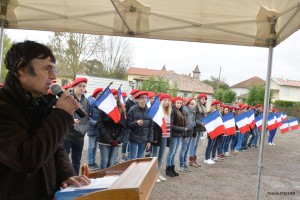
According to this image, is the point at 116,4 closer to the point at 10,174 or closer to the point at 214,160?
the point at 10,174

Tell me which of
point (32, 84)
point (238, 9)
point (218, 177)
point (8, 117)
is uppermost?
point (238, 9)

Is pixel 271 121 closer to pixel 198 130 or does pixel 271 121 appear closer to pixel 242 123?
pixel 242 123

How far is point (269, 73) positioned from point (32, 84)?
336cm

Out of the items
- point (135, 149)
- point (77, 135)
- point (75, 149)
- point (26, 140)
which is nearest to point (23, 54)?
point (26, 140)

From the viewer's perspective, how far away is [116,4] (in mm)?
3576

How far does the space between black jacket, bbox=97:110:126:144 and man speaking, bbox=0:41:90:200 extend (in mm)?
4119

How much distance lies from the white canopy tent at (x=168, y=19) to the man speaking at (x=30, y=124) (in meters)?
2.04

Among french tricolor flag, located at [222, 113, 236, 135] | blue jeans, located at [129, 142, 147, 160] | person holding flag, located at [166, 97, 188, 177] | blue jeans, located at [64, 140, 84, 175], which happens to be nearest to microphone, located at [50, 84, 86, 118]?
blue jeans, located at [64, 140, 84, 175]

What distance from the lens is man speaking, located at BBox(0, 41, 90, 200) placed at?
139 cm

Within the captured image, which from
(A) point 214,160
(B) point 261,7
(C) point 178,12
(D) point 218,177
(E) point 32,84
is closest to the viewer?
(E) point 32,84

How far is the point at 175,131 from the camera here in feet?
24.4

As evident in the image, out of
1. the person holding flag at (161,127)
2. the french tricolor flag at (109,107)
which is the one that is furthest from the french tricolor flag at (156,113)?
the french tricolor flag at (109,107)

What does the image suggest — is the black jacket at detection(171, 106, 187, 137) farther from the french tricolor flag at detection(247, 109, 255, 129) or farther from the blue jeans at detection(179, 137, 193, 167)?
the french tricolor flag at detection(247, 109, 255, 129)

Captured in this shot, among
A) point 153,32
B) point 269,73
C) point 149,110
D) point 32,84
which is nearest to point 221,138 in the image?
point 149,110
